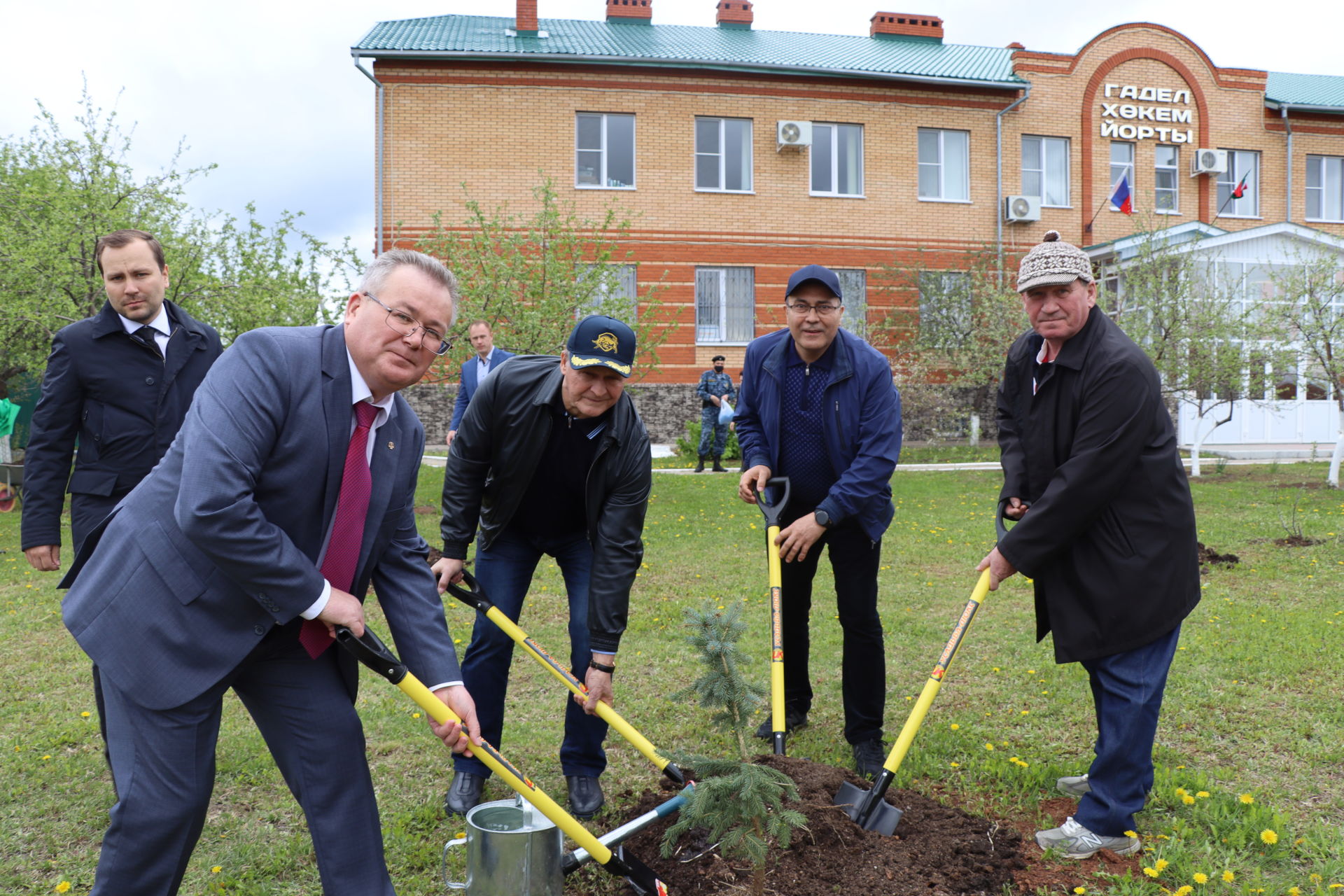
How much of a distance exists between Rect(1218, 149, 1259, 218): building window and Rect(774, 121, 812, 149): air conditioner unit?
11009 mm

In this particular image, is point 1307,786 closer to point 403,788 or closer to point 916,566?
point 403,788

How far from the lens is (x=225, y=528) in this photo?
2.05 metres

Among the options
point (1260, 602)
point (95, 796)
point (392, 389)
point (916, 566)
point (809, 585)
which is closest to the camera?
point (392, 389)

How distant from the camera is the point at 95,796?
3.90m

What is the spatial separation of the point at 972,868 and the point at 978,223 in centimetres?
2018

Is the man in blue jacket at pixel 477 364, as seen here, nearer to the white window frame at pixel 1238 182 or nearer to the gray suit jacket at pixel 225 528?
the gray suit jacket at pixel 225 528

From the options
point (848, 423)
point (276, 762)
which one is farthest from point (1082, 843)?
point (276, 762)

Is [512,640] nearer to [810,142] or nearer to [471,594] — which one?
[471,594]

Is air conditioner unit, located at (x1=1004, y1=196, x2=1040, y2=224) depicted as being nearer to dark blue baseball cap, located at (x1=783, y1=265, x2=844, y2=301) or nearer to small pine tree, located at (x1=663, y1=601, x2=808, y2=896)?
dark blue baseball cap, located at (x1=783, y1=265, x2=844, y2=301)

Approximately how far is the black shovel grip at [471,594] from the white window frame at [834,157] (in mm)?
18091

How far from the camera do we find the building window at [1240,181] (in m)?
22.7

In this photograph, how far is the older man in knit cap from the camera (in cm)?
330

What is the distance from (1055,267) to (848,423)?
1213 mm

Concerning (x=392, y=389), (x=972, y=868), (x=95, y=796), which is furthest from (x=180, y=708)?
(x=972, y=868)
